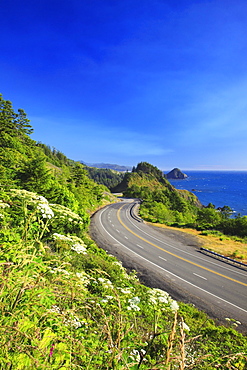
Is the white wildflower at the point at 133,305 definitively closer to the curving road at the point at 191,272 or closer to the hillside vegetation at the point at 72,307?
the hillside vegetation at the point at 72,307

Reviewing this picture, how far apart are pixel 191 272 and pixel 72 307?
14778 mm

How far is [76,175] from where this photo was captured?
40.2 meters

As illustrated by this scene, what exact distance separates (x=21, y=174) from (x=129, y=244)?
1306 centimetres

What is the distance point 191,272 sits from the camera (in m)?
14.5

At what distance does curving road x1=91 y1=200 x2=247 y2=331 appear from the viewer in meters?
10.6

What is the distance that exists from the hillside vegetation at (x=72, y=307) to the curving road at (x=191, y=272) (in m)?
1.94

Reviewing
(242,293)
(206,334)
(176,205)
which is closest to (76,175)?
(242,293)

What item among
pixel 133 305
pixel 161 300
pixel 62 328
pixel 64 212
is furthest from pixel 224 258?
pixel 62 328

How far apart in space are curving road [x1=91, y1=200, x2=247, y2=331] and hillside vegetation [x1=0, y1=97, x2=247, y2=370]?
1.94 metres

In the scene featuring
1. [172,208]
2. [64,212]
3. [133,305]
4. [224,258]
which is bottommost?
[224,258]

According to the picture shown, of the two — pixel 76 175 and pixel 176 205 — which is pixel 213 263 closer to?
pixel 76 175

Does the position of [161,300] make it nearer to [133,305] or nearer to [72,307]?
[133,305]

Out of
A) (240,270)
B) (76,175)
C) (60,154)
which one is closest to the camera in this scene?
(240,270)

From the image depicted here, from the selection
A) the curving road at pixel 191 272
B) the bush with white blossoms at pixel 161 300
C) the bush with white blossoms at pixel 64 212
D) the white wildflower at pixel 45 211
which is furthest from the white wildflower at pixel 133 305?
the curving road at pixel 191 272
